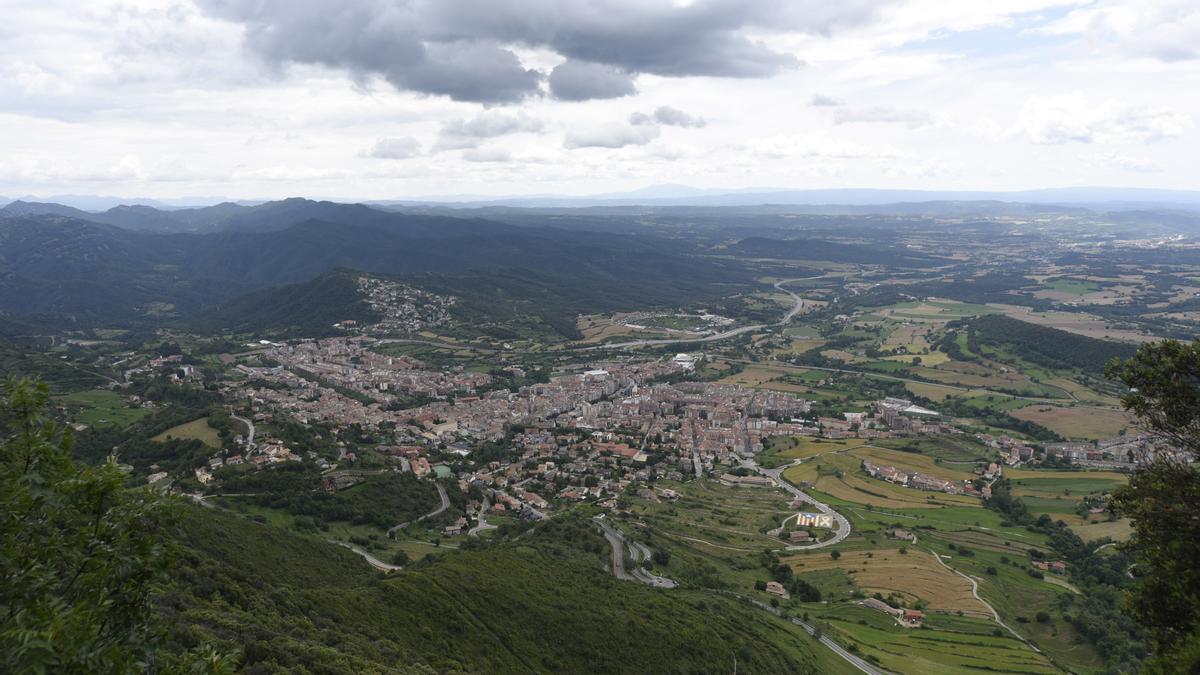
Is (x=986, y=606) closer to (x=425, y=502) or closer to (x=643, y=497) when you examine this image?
(x=643, y=497)

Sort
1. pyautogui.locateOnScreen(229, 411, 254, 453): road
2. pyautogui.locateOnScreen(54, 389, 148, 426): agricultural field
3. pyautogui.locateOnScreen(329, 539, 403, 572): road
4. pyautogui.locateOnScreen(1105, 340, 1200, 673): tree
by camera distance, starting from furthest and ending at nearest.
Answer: pyautogui.locateOnScreen(54, 389, 148, 426): agricultural field
pyautogui.locateOnScreen(229, 411, 254, 453): road
pyautogui.locateOnScreen(329, 539, 403, 572): road
pyautogui.locateOnScreen(1105, 340, 1200, 673): tree

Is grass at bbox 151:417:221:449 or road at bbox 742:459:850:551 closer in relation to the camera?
road at bbox 742:459:850:551

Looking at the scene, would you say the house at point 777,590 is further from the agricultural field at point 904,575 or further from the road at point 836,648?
the agricultural field at point 904,575

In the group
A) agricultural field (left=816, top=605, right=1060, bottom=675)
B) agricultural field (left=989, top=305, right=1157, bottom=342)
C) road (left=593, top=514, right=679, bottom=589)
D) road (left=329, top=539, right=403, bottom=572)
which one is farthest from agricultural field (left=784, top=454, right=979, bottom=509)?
agricultural field (left=989, top=305, right=1157, bottom=342)

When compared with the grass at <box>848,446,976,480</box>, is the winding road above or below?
above

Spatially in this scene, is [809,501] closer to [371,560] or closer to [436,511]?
[436,511]

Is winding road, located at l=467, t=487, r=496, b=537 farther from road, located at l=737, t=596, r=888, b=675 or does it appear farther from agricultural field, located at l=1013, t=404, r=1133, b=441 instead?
agricultural field, located at l=1013, t=404, r=1133, b=441

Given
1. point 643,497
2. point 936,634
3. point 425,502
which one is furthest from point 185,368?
point 936,634

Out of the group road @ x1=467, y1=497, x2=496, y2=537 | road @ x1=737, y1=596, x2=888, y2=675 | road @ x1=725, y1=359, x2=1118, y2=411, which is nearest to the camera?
road @ x1=737, y1=596, x2=888, y2=675

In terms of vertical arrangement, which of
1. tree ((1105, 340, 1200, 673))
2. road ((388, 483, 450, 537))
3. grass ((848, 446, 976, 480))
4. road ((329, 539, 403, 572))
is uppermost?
tree ((1105, 340, 1200, 673))
